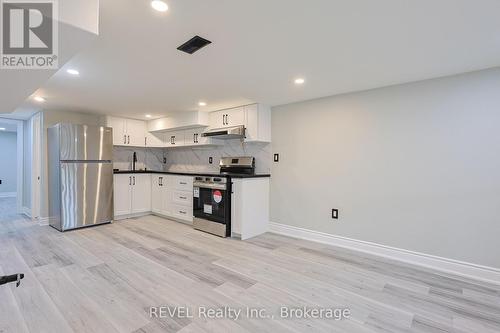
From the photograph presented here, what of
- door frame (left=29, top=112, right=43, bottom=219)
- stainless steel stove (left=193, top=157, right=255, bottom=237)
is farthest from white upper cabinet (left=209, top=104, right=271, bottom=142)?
Result: door frame (left=29, top=112, right=43, bottom=219)

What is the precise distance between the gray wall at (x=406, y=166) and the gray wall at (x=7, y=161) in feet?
29.9

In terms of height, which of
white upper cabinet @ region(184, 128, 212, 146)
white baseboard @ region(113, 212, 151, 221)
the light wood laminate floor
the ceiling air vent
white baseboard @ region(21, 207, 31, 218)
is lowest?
the light wood laminate floor

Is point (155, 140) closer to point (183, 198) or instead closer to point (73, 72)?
point (183, 198)

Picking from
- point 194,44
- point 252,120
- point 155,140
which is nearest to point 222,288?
point 194,44

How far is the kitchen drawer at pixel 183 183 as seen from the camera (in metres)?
4.27

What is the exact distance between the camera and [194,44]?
194cm

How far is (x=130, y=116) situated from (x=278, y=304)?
4569 millimetres

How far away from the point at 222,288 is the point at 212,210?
176cm

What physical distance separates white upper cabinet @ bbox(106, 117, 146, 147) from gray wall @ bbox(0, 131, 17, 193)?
5625 mm

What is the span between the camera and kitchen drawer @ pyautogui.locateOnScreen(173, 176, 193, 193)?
427 centimetres

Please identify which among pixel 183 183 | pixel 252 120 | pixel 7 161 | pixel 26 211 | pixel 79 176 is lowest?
pixel 26 211

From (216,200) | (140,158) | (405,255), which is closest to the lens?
(405,255)

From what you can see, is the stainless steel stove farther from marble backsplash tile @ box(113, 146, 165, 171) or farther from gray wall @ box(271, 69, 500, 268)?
marble backsplash tile @ box(113, 146, 165, 171)

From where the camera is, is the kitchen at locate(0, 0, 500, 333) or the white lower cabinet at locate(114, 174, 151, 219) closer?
the kitchen at locate(0, 0, 500, 333)
